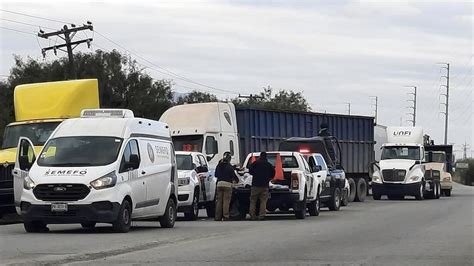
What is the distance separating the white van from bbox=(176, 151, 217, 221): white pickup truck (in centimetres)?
297

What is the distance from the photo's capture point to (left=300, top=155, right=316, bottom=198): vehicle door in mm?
24423

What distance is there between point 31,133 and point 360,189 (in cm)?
1855

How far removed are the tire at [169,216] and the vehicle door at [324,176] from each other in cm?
740

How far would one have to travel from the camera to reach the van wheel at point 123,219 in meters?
17.9

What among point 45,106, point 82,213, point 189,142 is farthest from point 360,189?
point 82,213

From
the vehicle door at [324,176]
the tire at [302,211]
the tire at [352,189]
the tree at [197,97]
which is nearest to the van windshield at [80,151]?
the tire at [302,211]

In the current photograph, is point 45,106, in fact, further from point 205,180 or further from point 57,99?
point 205,180

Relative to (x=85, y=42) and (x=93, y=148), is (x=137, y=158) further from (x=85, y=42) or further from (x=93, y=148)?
(x=85, y=42)

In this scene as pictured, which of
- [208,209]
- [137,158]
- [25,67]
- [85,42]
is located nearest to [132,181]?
[137,158]

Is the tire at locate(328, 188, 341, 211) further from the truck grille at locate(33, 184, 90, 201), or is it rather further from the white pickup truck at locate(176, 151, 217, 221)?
the truck grille at locate(33, 184, 90, 201)

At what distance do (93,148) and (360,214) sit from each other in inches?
451

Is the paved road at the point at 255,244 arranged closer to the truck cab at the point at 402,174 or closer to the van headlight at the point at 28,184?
the van headlight at the point at 28,184

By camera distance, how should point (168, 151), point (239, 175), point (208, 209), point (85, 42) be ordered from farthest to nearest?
point (85, 42) < point (208, 209) < point (239, 175) < point (168, 151)

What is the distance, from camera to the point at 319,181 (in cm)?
2639
